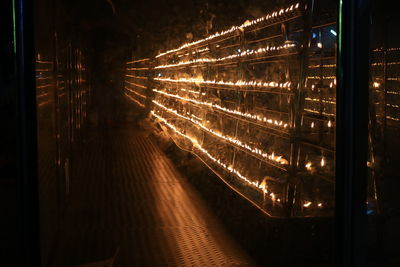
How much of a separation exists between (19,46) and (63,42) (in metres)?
2.68

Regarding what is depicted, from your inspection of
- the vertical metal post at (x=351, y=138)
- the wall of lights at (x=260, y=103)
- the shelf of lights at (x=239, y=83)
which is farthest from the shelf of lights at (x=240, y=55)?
the vertical metal post at (x=351, y=138)

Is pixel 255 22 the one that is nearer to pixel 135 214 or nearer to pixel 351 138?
pixel 135 214

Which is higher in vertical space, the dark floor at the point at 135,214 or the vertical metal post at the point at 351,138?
the vertical metal post at the point at 351,138

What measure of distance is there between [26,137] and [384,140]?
6.17 feet

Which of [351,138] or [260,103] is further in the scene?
[260,103]

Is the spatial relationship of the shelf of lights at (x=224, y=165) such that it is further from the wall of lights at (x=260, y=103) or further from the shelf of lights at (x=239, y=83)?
the shelf of lights at (x=239, y=83)

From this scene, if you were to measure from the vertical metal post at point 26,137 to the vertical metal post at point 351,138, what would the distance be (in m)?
0.79

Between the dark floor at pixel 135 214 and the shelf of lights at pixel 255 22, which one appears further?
the dark floor at pixel 135 214

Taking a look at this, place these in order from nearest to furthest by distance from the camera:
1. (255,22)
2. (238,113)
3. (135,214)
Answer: (255,22), (135,214), (238,113)

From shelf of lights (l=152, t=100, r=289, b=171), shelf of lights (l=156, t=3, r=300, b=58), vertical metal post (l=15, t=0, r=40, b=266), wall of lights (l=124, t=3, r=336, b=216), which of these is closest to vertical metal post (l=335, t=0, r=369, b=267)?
vertical metal post (l=15, t=0, r=40, b=266)

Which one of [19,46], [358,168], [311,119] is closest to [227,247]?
[311,119]

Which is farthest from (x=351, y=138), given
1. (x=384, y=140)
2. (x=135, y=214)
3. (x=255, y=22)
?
(x=135, y=214)

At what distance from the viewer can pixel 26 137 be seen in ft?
4.07

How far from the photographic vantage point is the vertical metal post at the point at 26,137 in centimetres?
122
